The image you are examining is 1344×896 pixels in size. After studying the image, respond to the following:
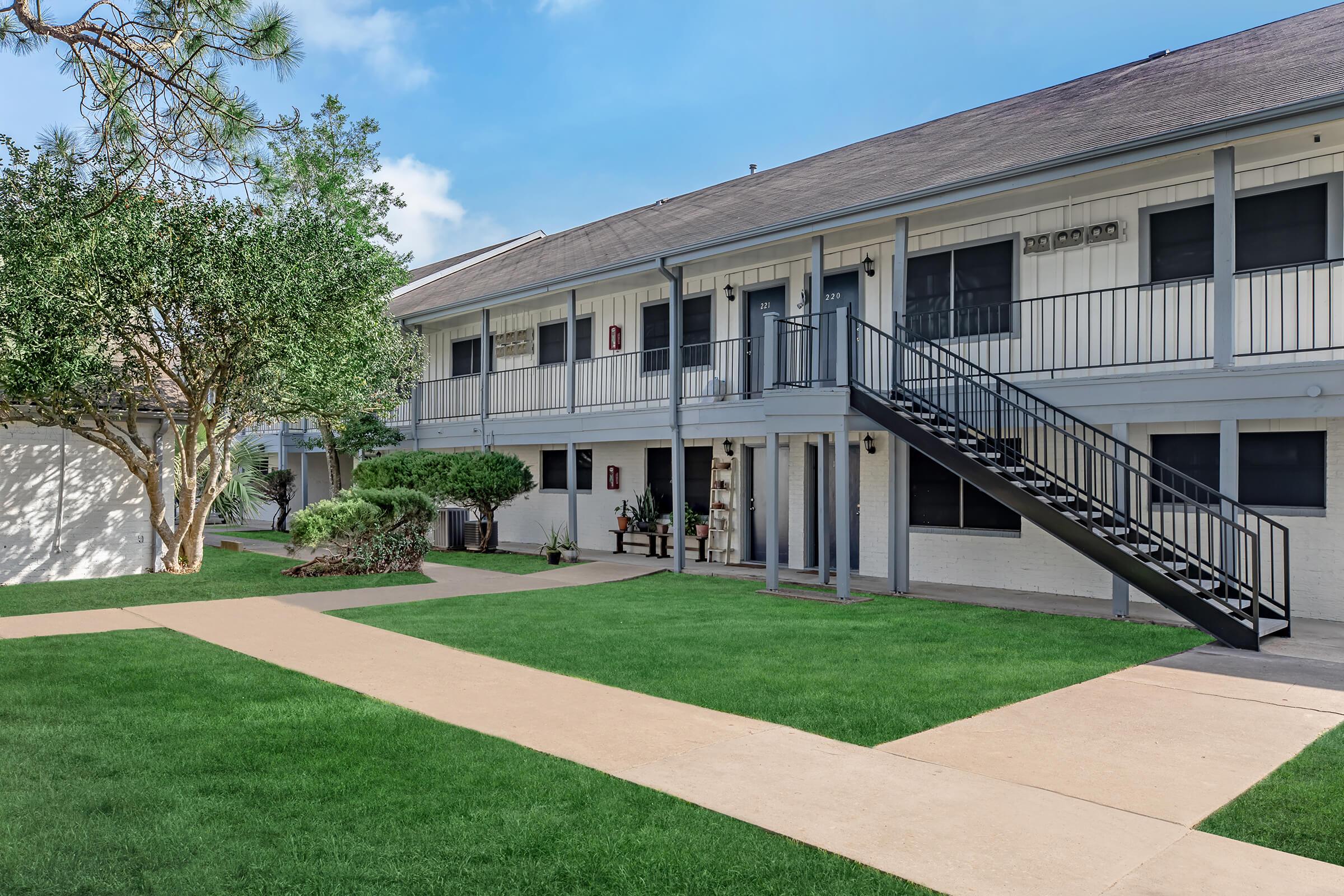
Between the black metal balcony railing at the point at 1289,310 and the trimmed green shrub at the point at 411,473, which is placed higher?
the black metal balcony railing at the point at 1289,310

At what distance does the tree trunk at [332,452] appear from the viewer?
2083cm

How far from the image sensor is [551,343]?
1912 centimetres

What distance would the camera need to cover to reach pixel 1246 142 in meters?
8.99

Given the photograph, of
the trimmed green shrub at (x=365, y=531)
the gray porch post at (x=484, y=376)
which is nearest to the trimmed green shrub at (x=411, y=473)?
the gray porch post at (x=484, y=376)

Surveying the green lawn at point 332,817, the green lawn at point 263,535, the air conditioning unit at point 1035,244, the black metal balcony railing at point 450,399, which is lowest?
the green lawn at point 263,535

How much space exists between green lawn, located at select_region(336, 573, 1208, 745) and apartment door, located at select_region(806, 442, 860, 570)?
2558 mm

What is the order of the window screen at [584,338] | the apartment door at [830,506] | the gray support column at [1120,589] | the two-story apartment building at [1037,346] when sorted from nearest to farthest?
the two-story apartment building at [1037,346] < the gray support column at [1120,589] < the apartment door at [830,506] < the window screen at [584,338]

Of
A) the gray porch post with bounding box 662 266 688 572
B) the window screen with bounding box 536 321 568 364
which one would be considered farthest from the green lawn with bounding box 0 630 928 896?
the window screen with bounding box 536 321 568 364

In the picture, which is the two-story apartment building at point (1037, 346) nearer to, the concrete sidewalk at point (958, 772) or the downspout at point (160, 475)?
the concrete sidewalk at point (958, 772)

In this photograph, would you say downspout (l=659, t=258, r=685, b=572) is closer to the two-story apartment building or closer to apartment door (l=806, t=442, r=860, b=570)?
the two-story apartment building

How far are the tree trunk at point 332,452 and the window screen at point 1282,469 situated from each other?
16516 millimetres

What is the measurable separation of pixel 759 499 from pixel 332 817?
1194 centimetres

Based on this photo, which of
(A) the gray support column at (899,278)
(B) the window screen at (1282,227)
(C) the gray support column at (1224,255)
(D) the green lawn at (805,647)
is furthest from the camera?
(A) the gray support column at (899,278)

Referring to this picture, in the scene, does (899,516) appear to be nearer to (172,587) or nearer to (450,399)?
(172,587)
